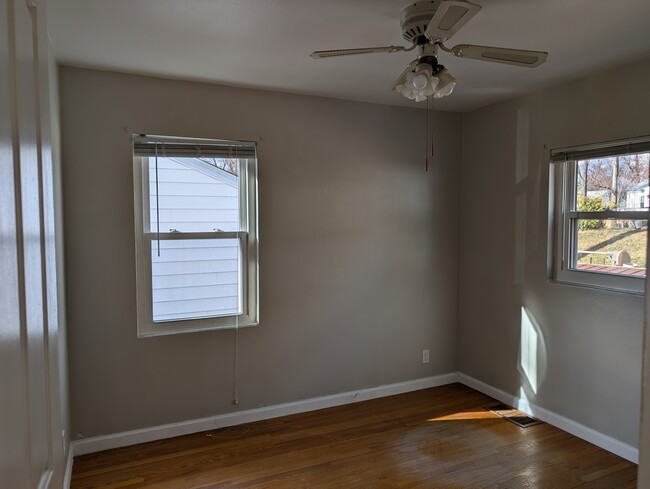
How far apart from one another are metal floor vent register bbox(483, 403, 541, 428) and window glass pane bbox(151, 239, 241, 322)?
2.12 metres

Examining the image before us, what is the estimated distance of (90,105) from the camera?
269cm

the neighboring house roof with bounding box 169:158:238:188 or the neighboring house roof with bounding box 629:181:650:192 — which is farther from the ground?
the neighboring house roof with bounding box 169:158:238:188

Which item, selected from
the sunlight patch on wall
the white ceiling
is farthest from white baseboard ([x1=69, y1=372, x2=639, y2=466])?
the white ceiling

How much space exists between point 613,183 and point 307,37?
2123 millimetres

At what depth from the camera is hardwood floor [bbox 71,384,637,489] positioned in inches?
98.0

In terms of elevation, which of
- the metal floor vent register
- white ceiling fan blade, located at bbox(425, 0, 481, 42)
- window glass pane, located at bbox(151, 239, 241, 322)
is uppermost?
white ceiling fan blade, located at bbox(425, 0, 481, 42)

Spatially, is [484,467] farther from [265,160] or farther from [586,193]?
[265,160]

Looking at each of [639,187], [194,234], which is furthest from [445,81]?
[194,234]

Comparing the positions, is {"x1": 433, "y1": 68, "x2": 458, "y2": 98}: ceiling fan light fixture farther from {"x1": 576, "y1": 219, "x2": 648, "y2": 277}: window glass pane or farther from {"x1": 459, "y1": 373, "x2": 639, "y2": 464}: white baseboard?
{"x1": 459, "y1": 373, "x2": 639, "y2": 464}: white baseboard

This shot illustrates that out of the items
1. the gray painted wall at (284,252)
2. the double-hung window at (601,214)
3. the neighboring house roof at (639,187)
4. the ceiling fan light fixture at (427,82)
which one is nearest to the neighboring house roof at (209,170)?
the gray painted wall at (284,252)

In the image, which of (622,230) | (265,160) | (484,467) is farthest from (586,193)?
(265,160)

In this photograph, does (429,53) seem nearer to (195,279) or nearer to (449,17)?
(449,17)

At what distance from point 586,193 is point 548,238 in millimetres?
387

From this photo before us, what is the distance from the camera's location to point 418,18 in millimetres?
1862
